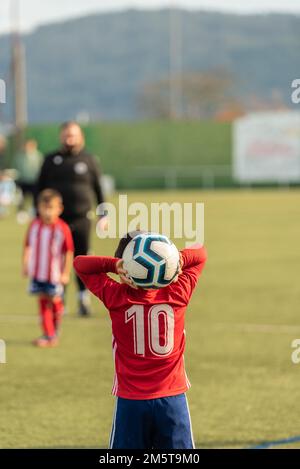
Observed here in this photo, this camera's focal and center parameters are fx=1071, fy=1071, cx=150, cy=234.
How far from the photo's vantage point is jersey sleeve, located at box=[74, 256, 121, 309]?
491cm

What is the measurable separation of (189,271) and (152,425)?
776 millimetres

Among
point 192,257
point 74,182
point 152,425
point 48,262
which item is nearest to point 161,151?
point 74,182

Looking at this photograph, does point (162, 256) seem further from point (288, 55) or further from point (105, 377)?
point (288, 55)

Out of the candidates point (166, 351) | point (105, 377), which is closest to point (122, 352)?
point (166, 351)

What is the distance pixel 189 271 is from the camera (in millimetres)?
5098

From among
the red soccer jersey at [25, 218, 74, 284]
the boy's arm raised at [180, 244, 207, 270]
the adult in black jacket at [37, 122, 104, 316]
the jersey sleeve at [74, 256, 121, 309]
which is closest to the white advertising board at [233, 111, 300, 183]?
the adult in black jacket at [37, 122, 104, 316]

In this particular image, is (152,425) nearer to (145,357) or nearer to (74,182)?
(145,357)

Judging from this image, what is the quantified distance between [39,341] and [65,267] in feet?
2.59

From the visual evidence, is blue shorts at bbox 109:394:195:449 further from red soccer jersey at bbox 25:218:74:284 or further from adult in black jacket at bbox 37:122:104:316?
adult in black jacket at bbox 37:122:104:316

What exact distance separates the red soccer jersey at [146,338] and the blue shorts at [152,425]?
43 millimetres

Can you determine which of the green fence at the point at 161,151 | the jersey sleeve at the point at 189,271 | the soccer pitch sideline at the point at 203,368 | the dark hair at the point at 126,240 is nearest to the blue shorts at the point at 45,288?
the soccer pitch sideline at the point at 203,368

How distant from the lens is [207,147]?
48344 millimetres

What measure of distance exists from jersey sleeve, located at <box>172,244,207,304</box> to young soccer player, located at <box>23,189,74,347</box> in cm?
506
